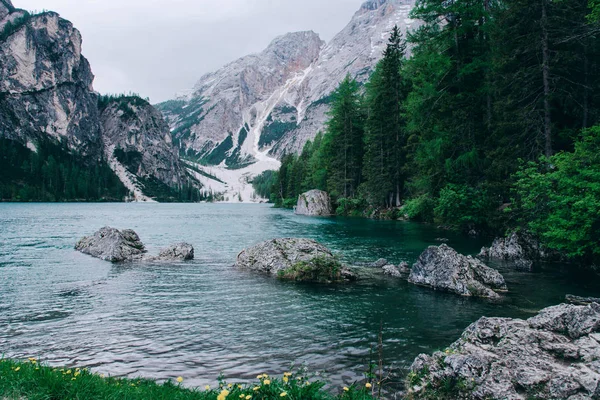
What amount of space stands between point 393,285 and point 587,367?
9.85 m

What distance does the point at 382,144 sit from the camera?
55.5 meters

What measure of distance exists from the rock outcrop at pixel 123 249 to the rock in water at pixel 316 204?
47.5 metres

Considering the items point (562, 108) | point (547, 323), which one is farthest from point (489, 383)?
point (562, 108)

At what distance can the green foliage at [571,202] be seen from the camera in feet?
50.6

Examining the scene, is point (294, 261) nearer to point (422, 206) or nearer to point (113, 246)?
point (113, 246)

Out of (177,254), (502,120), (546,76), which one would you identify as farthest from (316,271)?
(502,120)

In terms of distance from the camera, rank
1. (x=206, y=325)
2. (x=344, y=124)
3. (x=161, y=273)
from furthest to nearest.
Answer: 1. (x=344, y=124)
2. (x=161, y=273)
3. (x=206, y=325)

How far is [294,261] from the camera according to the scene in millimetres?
18328

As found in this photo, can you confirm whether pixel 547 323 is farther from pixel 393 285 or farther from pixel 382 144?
pixel 382 144

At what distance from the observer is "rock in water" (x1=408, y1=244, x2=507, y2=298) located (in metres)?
14.2

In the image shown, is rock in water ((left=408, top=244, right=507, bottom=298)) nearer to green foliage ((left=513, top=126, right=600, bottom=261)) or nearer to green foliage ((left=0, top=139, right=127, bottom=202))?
green foliage ((left=513, top=126, right=600, bottom=261))

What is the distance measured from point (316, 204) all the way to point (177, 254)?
50.3m

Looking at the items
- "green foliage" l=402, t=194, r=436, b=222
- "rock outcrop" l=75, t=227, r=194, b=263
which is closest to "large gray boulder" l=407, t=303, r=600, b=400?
"rock outcrop" l=75, t=227, r=194, b=263

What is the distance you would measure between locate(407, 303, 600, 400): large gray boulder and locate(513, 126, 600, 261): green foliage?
10.1 meters
